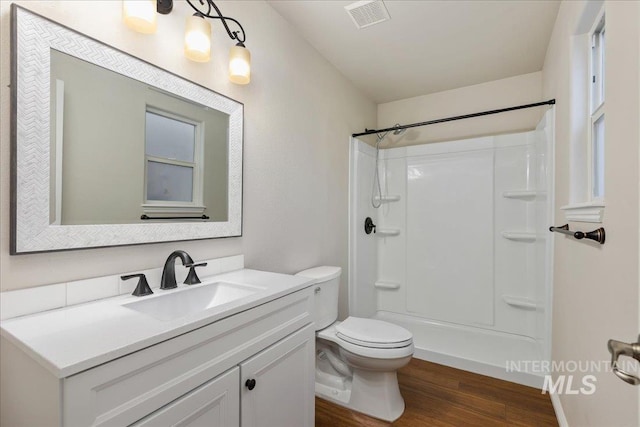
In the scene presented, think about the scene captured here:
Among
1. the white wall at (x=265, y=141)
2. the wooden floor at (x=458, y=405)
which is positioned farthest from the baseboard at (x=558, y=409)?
the white wall at (x=265, y=141)

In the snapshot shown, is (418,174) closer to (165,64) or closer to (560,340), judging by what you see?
(560,340)

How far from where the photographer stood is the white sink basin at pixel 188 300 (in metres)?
1.09

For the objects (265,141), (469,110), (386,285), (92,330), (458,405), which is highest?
(469,110)

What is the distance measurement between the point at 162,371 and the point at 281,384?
0.57m

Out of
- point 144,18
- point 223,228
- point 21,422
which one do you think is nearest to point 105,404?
point 21,422

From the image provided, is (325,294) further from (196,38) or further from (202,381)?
(196,38)

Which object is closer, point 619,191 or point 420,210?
point 619,191

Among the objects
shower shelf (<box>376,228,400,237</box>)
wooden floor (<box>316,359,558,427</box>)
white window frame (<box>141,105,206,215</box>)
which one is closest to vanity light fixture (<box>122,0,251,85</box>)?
white window frame (<box>141,105,206,215</box>)

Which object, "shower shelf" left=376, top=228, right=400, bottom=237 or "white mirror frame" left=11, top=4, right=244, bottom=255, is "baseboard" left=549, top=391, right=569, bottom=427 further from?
"white mirror frame" left=11, top=4, right=244, bottom=255

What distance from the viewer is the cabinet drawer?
62cm

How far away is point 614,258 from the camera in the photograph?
902mm

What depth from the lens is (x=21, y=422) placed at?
0.75 meters

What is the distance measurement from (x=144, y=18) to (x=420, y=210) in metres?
2.59

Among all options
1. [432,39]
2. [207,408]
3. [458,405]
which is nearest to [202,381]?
[207,408]
